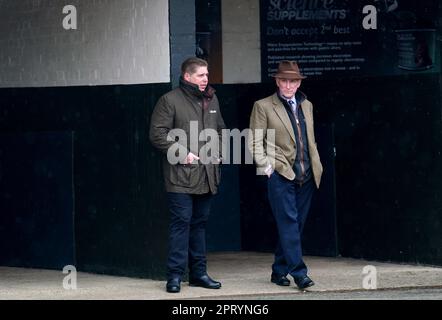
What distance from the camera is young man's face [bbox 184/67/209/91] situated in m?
11.6

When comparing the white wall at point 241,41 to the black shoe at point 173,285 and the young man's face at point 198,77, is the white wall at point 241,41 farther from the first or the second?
the black shoe at point 173,285

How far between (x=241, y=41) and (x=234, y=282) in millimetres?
3390

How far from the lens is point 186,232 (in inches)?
459

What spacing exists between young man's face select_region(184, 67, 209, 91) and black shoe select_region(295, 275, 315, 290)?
1831 mm

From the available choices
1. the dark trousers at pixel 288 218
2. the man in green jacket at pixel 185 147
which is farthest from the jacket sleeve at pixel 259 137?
the man in green jacket at pixel 185 147

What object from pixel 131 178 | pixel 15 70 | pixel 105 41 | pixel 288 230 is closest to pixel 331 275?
pixel 288 230

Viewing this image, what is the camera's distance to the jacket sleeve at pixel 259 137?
1173 cm

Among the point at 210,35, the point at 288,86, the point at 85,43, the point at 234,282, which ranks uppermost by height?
the point at 210,35

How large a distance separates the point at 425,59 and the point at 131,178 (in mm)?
3174

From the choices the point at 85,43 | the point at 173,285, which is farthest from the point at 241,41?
the point at 173,285

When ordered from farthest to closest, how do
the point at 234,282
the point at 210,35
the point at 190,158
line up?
the point at 210,35 → the point at 234,282 → the point at 190,158

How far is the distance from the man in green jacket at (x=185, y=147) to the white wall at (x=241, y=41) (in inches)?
121

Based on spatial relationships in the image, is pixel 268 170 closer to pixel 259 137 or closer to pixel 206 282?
pixel 259 137

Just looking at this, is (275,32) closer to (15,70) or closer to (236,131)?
(236,131)
